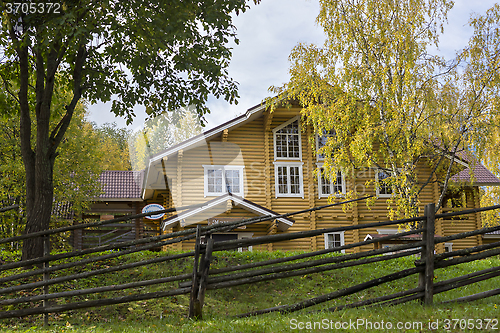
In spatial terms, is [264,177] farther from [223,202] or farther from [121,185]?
[121,185]

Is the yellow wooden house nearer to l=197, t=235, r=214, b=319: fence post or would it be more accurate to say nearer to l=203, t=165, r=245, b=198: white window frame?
l=203, t=165, r=245, b=198: white window frame

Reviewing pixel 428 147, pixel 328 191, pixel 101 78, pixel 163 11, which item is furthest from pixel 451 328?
pixel 328 191

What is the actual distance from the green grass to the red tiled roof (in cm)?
1299

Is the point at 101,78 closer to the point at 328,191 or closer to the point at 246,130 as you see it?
the point at 246,130

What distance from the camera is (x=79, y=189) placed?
17.1 m

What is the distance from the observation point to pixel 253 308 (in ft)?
27.5

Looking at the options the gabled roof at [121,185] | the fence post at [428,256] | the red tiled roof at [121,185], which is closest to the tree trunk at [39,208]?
the fence post at [428,256]

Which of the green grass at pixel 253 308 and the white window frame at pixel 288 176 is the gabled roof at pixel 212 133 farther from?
the green grass at pixel 253 308

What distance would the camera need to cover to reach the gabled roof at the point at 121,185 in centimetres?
2331

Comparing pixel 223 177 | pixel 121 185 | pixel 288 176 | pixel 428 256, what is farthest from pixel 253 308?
pixel 121 185

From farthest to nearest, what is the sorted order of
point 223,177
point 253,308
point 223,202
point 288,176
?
point 288,176, point 223,177, point 223,202, point 253,308

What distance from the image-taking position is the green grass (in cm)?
559

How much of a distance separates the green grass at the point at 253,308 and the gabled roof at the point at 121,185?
12.8 meters

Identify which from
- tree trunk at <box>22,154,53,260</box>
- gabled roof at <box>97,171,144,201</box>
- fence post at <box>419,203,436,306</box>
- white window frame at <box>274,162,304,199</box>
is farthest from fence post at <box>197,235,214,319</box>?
gabled roof at <box>97,171,144,201</box>
